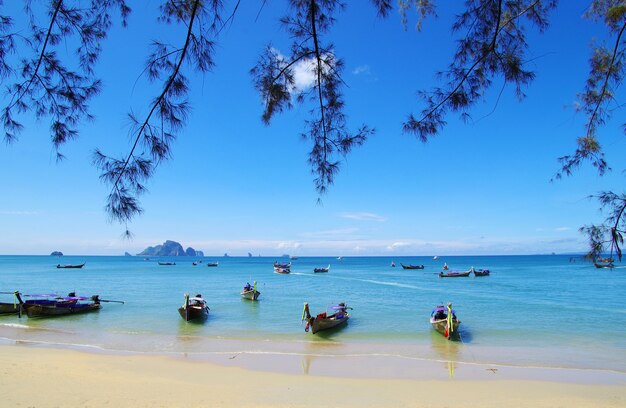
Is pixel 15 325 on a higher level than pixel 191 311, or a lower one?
lower

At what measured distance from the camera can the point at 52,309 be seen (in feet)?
69.9

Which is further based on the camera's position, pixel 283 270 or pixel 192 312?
pixel 283 270

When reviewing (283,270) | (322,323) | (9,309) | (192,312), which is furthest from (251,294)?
(283,270)

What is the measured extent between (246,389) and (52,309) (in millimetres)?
17601

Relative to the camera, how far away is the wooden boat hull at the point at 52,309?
2100cm

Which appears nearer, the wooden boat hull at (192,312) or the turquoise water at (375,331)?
the turquoise water at (375,331)

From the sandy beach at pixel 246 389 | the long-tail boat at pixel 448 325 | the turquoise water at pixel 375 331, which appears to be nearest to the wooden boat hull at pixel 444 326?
the long-tail boat at pixel 448 325

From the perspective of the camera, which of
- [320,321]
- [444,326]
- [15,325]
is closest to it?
[444,326]

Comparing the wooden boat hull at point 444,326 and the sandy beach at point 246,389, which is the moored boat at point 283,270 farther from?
the sandy beach at point 246,389

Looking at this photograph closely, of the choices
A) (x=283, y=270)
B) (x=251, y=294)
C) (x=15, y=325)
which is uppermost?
(x=251, y=294)

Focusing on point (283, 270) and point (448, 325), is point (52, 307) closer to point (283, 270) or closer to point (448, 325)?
point (448, 325)

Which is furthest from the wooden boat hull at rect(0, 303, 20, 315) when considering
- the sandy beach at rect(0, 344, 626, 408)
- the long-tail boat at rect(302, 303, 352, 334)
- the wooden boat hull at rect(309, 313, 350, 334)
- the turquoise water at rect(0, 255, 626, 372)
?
the wooden boat hull at rect(309, 313, 350, 334)

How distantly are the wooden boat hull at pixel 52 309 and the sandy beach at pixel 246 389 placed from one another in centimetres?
1078

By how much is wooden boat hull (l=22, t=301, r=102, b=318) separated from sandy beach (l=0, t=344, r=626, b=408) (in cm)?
1078
